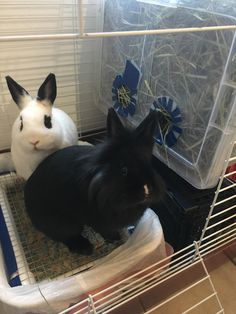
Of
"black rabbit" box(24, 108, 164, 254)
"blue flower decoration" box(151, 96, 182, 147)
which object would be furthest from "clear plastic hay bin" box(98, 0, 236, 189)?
"black rabbit" box(24, 108, 164, 254)

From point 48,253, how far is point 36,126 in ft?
1.53

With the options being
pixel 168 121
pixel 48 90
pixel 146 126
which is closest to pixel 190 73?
pixel 168 121

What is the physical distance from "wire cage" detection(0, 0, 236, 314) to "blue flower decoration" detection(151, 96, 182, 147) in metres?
0.20

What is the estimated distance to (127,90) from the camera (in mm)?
1209

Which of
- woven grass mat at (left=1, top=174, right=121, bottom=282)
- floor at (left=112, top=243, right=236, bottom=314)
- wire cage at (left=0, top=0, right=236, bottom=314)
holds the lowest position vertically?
floor at (left=112, top=243, right=236, bottom=314)

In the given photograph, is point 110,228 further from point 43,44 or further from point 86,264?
point 43,44

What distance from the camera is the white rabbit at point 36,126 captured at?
3.20 feet

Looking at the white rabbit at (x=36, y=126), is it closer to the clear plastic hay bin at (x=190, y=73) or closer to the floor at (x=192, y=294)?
the clear plastic hay bin at (x=190, y=73)

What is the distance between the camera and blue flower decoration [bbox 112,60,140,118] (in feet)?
3.84

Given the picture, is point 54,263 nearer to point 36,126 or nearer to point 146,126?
point 36,126

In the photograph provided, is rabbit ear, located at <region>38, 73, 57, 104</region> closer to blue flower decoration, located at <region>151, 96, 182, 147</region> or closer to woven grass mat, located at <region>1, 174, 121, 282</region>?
Answer: blue flower decoration, located at <region>151, 96, 182, 147</region>

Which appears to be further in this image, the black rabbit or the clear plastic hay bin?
the clear plastic hay bin

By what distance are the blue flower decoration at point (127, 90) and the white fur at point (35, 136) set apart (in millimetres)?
256

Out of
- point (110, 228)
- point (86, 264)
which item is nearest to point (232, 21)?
point (110, 228)
